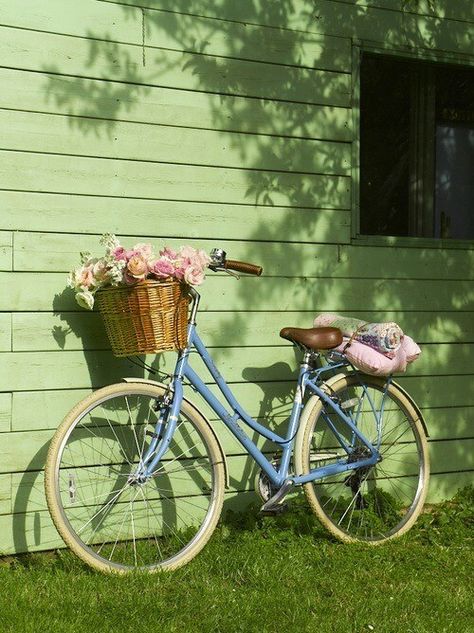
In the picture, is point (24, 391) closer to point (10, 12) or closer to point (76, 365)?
point (76, 365)

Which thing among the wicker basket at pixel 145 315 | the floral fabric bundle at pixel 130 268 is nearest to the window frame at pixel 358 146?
the floral fabric bundle at pixel 130 268

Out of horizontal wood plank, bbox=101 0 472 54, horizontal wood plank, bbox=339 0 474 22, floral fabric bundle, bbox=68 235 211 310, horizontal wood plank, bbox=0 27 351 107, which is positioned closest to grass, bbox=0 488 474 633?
floral fabric bundle, bbox=68 235 211 310

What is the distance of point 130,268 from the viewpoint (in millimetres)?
3879

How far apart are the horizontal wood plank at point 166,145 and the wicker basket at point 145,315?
2.66 ft

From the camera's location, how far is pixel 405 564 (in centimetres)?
435

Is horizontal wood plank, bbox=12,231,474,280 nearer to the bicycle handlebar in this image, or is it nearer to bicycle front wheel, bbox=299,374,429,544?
the bicycle handlebar

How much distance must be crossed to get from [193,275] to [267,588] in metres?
1.37

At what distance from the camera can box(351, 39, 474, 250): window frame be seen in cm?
505

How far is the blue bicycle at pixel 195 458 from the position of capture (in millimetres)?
4133

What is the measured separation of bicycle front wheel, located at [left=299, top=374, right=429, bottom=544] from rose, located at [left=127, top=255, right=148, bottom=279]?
1158 mm

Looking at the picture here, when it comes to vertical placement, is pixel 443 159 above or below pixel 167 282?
above

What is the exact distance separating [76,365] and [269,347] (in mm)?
1038

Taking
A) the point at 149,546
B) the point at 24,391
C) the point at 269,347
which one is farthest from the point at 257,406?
the point at 24,391

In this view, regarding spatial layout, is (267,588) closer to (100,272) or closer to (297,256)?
(100,272)
